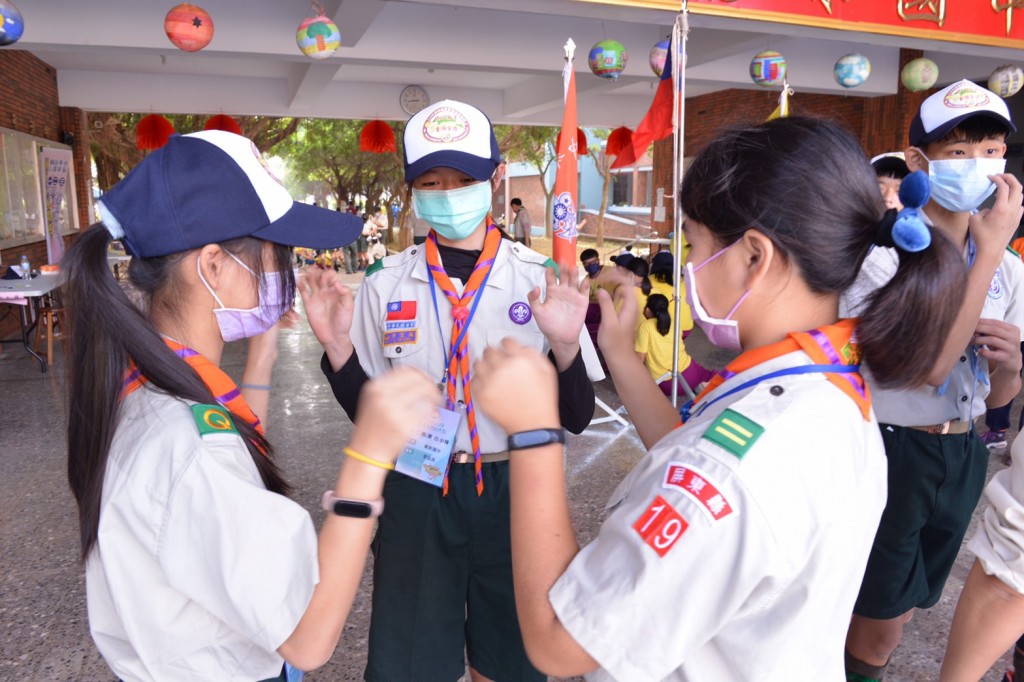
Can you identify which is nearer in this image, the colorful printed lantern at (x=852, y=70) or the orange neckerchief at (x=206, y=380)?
the orange neckerchief at (x=206, y=380)

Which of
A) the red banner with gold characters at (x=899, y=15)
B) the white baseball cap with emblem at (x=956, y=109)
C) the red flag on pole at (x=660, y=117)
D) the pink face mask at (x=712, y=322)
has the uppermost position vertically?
the red banner with gold characters at (x=899, y=15)

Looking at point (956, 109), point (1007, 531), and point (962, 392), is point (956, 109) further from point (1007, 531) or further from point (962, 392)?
point (1007, 531)

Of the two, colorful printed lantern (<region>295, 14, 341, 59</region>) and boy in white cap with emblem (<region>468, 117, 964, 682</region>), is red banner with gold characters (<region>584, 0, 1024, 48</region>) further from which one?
boy in white cap with emblem (<region>468, 117, 964, 682</region>)

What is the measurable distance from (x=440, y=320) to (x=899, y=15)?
5.98m

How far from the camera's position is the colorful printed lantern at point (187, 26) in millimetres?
4863

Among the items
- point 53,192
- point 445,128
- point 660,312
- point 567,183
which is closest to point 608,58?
point 660,312

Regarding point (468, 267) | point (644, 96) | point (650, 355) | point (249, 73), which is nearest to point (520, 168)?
point (644, 96)

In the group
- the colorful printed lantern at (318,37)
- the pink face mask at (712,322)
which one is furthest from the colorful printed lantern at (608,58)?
the pink face mask at (712,322)

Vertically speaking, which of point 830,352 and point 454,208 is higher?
point 454,208

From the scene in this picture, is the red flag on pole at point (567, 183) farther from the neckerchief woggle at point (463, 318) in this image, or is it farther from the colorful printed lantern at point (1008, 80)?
the colorful printed lantern at point (1008, 80)

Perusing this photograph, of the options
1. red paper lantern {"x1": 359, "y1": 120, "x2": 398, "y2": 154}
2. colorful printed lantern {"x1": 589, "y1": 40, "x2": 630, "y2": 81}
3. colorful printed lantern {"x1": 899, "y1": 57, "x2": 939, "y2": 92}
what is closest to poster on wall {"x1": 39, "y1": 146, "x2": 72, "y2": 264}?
red paper lantern {"x1": 359, "y1": 120, "x2": 398, "y2": 154}

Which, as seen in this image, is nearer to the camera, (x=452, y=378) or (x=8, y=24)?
(x=452, y=378)

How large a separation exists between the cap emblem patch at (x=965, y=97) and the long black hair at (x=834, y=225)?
49.7 inches

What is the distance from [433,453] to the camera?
1.67 m
